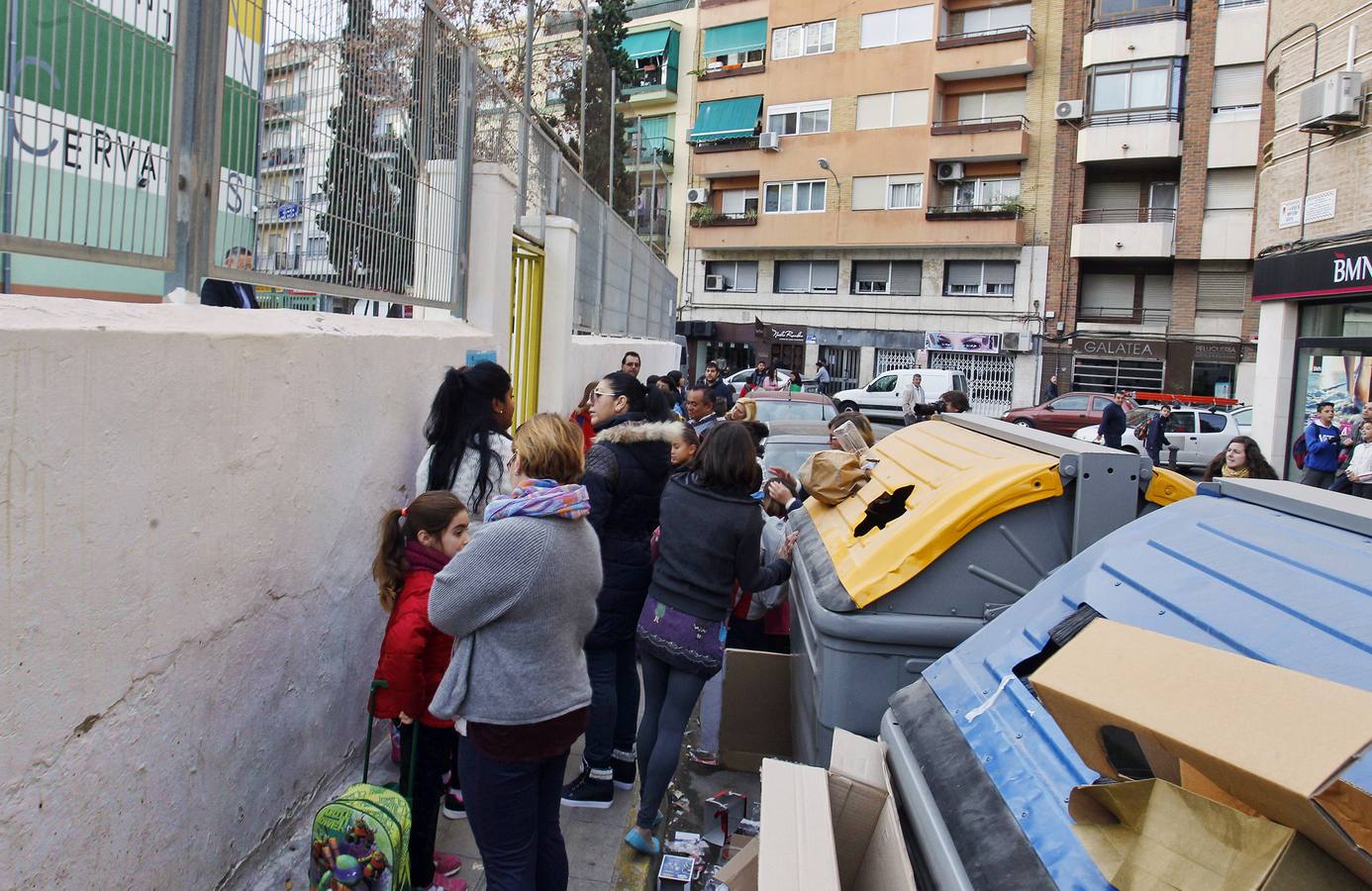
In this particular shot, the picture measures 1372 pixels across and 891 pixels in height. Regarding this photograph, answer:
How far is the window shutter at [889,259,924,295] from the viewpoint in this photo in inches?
1373

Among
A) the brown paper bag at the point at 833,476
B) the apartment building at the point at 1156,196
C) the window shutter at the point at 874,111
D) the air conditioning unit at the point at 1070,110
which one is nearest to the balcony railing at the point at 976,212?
the apartment building at the point at 1156,196

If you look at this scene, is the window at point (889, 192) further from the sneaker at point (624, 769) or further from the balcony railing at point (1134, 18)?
→ the sneaker at point (624, 769)

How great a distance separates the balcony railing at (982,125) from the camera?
32281mm

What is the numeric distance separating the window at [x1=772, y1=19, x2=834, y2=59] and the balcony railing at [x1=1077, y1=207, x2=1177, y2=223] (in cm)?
1079

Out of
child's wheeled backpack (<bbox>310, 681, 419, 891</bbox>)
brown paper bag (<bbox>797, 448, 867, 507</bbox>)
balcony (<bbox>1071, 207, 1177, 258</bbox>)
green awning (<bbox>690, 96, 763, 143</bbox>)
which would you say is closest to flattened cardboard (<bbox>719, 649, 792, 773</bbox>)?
brown paper bag (<bbox>797, 448, 867, 507</bbox>)

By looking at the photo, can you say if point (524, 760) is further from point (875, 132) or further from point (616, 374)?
point (875, 132)

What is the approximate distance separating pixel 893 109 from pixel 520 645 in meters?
34.6

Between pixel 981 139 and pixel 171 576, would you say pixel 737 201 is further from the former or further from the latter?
pixel 171 576

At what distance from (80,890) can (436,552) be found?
1.38 m

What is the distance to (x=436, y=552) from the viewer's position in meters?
3.47

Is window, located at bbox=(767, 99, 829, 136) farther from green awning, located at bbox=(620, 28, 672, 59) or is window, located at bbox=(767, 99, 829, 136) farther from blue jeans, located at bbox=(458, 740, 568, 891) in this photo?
blue jeans, located at bbox=(458, 740, 568, 891)

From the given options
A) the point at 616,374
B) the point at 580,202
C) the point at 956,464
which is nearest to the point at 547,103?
the point at 580,202

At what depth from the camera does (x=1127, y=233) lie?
30828 mm

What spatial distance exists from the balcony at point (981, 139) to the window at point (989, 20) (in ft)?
9.38
